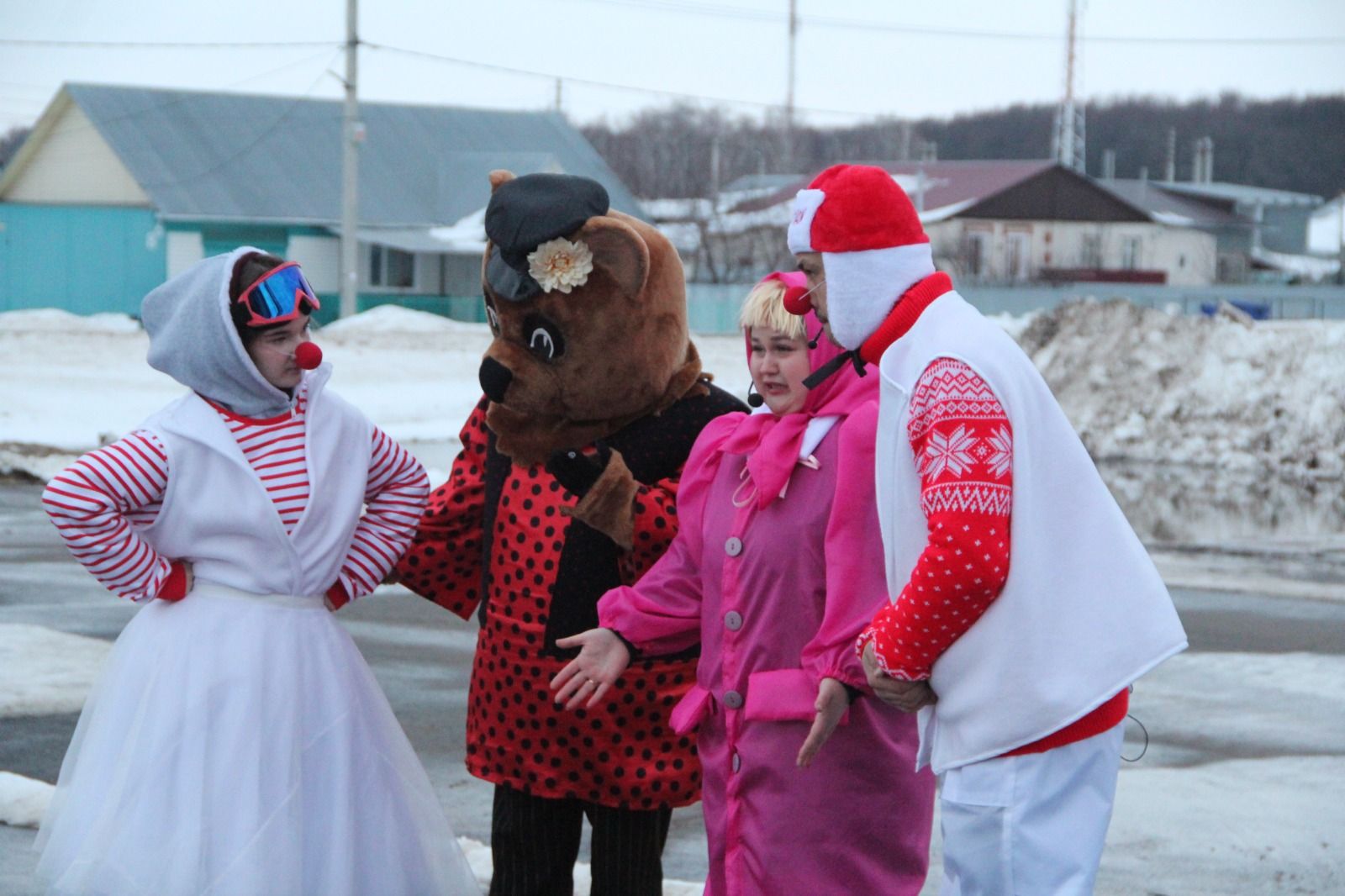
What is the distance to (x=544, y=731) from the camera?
362 centimetres

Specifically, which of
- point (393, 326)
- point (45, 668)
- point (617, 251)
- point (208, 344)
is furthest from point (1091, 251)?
point (208, 344)

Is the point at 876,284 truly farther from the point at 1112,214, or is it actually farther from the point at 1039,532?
the point at 1112,214

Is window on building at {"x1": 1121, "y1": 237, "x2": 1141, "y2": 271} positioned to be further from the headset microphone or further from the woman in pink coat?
the woman in pink coat

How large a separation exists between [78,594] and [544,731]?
Result: 5.71 metres

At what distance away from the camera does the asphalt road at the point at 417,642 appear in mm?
5078

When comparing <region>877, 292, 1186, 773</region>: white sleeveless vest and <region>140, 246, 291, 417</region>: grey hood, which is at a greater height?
<region>140, 246, 291, 417</region>: grey hood

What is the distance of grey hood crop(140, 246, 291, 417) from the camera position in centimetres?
349

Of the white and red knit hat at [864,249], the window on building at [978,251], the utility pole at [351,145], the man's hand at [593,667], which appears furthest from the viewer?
the window on building at [978,251]

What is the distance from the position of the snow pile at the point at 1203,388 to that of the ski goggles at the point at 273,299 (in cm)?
1411

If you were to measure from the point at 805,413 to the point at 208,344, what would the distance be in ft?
4.42

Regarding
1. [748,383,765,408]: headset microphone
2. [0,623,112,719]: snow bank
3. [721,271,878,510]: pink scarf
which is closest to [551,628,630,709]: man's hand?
[721,271,878,510]: pink scarf

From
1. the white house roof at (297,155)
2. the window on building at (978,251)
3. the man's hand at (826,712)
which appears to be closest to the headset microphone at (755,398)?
the man's hand at (826,712)

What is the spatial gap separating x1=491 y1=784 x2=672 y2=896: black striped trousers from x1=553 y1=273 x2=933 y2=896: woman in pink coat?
1.29 ft

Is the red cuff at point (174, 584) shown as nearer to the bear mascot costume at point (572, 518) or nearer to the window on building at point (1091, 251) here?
the bear mascot costume at point (572, 518)
